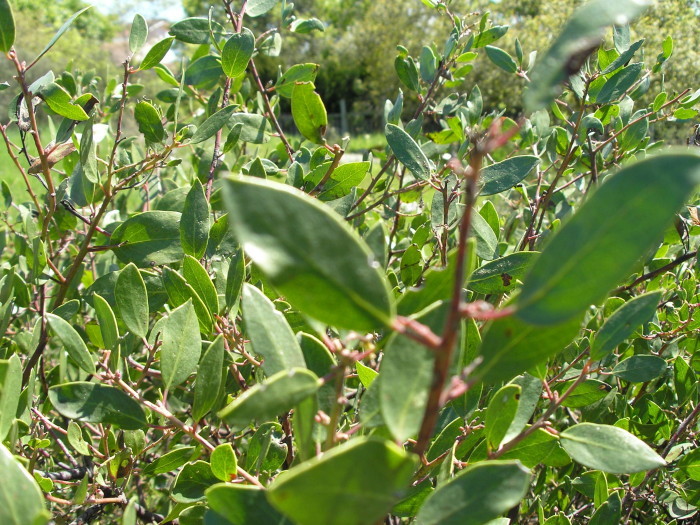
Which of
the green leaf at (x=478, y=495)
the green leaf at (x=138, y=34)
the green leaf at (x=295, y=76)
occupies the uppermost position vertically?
the green leaf at (x=138, y=34)

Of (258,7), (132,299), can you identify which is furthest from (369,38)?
(132,299)

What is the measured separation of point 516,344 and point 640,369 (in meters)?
0.59

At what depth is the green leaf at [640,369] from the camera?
95 centimetres

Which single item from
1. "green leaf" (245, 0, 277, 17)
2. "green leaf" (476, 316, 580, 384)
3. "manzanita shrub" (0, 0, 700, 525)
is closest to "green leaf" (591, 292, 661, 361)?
"manzanita shrub" (0, 0, 700, 525)

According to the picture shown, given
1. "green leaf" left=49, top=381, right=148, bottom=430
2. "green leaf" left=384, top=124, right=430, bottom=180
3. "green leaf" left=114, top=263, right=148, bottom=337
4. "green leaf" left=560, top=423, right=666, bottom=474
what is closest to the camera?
"green leaf" left=560, top=423, right=666, bottom=474

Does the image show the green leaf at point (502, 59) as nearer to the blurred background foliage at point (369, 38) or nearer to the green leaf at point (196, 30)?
the green leaf at point (196, 30)

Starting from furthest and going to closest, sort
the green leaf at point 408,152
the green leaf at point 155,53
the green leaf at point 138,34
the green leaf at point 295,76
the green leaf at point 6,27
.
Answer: the green leaf at point 295,76 → the green leaf at point 138,34 → the green leaf at point 155,53 → the green leaf at point 408,152 → the green leaf at point 6,27

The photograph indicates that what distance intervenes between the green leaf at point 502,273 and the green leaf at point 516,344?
0.43m

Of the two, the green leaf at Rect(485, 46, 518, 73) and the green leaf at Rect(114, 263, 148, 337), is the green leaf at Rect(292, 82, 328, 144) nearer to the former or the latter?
the green leaf at Rect(114, 263, 148, 337)

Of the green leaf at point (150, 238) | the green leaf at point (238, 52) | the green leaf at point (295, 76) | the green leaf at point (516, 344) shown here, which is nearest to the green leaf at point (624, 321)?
the green leaf at point (516, 344)

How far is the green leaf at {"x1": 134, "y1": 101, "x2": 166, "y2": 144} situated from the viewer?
3.71ft

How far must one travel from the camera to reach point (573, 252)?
392 millimetres

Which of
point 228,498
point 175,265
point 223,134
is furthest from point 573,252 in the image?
point 223,134

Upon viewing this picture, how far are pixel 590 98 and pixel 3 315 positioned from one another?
1176 mm
